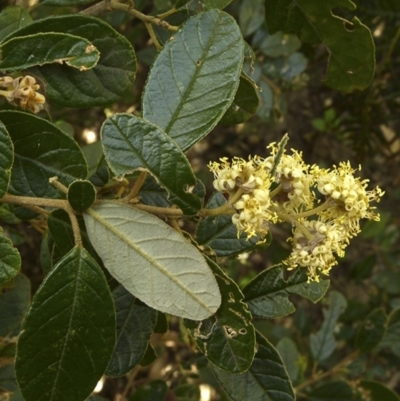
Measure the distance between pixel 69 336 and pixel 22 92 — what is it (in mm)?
402

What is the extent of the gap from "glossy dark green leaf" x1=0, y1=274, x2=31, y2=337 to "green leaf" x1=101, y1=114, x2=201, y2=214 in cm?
59

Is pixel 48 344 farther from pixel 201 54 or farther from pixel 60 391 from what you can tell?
pixel 201 54

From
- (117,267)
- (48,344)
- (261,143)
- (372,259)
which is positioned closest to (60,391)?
(48,344)

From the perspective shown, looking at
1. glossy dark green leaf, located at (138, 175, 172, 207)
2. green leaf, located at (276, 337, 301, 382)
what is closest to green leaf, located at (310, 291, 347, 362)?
green leaf, located at (276, 337, 301, 382)

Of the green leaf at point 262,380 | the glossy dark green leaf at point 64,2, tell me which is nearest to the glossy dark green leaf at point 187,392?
the green leaf at point 262,380

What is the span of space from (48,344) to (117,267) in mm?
162

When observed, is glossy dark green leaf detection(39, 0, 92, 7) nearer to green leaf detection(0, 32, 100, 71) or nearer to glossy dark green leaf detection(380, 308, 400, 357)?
green leaf detection(0, 32, 100, 71)

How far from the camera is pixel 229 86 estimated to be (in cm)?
98

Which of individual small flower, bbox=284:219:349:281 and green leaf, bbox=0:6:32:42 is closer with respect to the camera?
individual small flower, bbox=284:219:349:281

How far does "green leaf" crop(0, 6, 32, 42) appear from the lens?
1141mm

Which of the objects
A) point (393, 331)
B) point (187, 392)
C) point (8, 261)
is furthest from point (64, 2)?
point (393, 331)

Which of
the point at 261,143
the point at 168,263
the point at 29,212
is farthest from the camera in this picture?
the point at 261,143

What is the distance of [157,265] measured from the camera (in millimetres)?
908

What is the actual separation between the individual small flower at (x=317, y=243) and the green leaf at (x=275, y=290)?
0.16 metres
